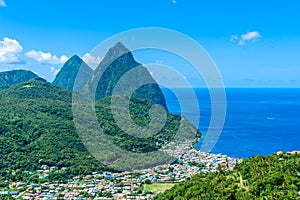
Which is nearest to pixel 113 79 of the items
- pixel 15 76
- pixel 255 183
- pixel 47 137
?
pixel 47 137

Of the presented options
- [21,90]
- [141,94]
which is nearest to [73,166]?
[21,90]

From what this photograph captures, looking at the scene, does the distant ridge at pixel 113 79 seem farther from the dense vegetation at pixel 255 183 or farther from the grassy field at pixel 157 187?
the dense vegetation at pixel 255 183

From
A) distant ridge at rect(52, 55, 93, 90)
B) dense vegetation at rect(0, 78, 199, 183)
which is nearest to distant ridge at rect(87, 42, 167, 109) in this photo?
dense vegetation at rect(0, 78, 199, 183)

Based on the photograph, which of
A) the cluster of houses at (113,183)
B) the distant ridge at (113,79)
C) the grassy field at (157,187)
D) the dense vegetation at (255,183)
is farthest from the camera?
the distant ridge at (113,79)

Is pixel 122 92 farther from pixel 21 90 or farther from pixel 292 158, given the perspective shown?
pixel 292 158

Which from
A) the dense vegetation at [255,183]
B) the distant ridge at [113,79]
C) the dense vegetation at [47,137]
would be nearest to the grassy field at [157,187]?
the dense vegetation at [47,137]

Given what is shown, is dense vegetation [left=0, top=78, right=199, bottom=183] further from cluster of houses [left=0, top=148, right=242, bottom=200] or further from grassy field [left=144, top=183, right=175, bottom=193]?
grassy field [left=144, top=183, right=175, bottom=193]
